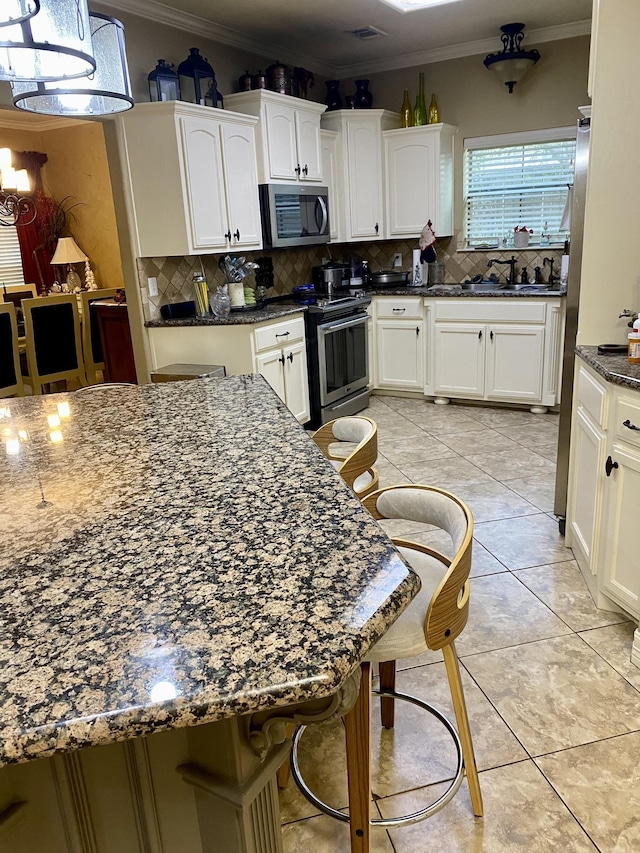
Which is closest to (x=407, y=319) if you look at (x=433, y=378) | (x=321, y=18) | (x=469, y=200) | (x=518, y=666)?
(x=433, y=378)

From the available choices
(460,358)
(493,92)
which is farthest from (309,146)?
(460,358)

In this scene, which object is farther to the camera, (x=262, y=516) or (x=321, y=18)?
(x=321, y=18)

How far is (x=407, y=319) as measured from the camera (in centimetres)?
535

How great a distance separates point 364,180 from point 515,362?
2010mm

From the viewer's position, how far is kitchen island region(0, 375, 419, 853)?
2.46 ft

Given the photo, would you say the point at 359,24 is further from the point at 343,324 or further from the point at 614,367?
the point at 614,367

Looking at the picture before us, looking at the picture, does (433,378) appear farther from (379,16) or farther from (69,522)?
(69,522)

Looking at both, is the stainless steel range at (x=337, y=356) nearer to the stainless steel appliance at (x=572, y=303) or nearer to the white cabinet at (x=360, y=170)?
the white cabinet at (x=360, y=170)

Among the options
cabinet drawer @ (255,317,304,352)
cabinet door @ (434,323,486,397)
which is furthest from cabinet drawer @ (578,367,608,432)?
cabinet door @ (434,323,486,397)

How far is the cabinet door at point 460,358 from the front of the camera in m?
5.11

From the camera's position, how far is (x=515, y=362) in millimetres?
4969

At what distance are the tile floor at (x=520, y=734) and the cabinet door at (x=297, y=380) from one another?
1880 millimetres

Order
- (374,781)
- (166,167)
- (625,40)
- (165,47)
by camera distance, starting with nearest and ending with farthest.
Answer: (374,781) → (625,40) → (166,167) → (165,47)

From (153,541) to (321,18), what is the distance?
14.5ft
